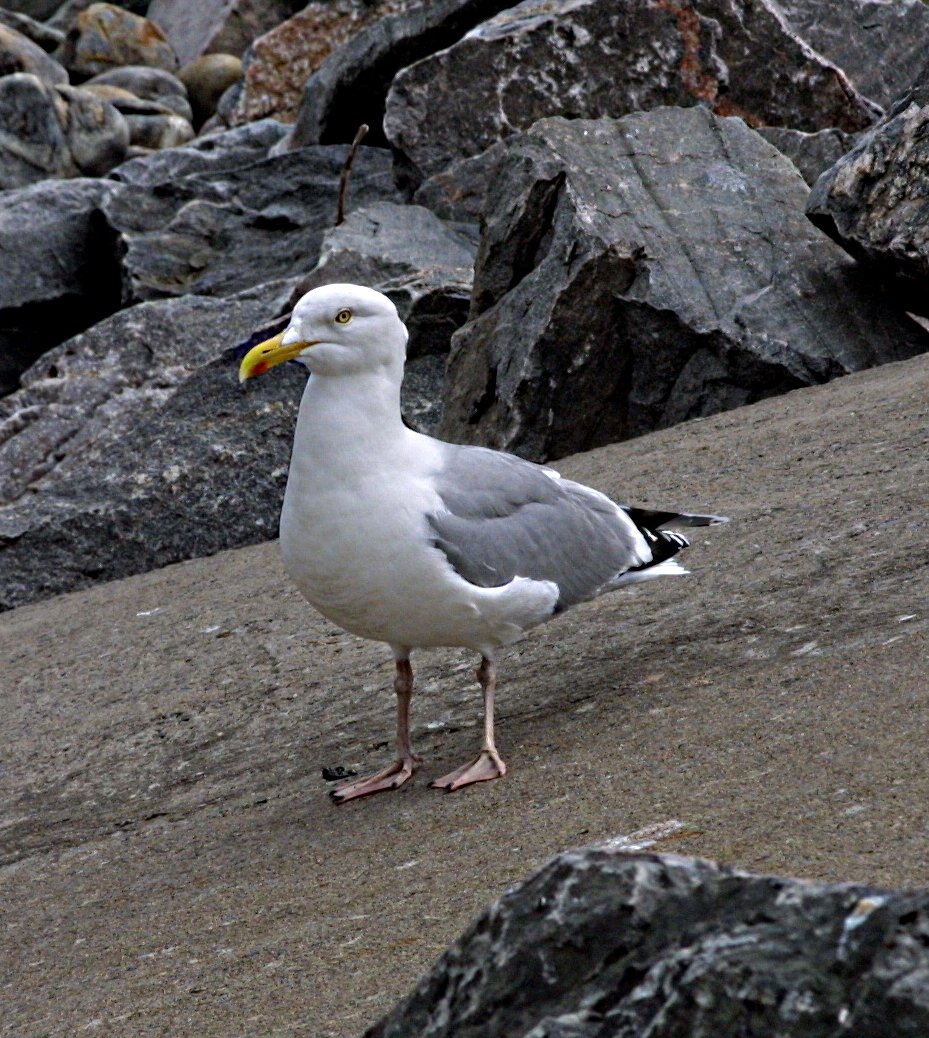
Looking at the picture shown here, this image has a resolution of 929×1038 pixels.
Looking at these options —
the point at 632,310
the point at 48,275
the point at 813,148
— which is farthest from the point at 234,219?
the point at 632,310

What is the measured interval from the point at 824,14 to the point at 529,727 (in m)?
8.97

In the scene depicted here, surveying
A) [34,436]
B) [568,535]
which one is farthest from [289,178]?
[568,535]

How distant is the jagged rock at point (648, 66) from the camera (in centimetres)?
1070

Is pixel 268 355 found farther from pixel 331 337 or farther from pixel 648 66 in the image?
pixel 648 66

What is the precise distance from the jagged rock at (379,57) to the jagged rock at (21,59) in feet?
22.2

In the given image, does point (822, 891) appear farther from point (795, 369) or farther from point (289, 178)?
point (289, 178)

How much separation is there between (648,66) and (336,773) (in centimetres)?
786

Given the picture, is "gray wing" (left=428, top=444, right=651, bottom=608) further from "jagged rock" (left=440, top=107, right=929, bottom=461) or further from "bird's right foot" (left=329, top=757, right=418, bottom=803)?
"jagged rock" (left=440, top=107, right=929, bottom=461)

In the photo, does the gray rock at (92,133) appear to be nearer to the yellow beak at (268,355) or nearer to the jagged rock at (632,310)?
the jagged rock at (632,310)

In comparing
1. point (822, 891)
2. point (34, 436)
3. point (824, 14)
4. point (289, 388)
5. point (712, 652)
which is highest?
point (824, 14)

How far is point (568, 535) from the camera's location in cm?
445

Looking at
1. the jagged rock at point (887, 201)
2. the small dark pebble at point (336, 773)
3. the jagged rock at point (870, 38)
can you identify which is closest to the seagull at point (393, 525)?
the small dark pebble at point (336, 773)

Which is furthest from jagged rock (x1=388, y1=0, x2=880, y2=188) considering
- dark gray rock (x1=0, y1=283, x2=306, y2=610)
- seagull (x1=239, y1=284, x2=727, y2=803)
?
seagull (x1=239, y1=284, x2=727, y2=803)

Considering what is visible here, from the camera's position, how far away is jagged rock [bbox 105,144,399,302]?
12.0 meters
